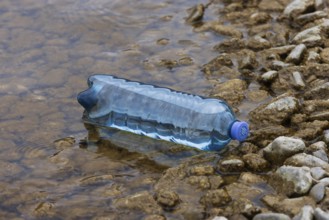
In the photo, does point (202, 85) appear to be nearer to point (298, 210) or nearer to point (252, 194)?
point (252, 194)

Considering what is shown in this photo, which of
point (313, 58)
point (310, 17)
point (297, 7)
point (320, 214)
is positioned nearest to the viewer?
point (320, 214)

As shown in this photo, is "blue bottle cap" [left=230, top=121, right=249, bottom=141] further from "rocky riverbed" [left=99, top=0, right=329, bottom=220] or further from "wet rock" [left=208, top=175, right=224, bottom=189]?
"wet rock" [left=208, top=175, right=224, bottom=189]

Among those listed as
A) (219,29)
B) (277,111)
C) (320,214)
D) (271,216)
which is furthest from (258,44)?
(320,214)

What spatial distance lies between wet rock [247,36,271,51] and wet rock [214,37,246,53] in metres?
0.05

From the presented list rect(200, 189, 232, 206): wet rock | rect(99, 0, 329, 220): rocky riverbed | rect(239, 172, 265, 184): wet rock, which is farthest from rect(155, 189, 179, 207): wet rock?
rect(239, 172, 265, 184): wet rock

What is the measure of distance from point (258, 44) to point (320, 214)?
200cm

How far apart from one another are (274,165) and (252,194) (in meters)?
0.23

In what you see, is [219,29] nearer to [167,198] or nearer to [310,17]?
[310,17]

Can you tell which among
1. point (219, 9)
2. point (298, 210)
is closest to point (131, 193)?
point (298, 210)

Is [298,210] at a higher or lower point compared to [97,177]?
higher

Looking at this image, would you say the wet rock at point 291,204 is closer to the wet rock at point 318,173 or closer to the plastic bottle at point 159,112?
the wet rock at point 318,173

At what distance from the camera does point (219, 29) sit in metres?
4.67

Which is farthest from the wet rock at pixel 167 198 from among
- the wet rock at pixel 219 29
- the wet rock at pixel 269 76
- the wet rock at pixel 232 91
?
the wet rock at pixel 219 29

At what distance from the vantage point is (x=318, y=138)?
10.7 ft
